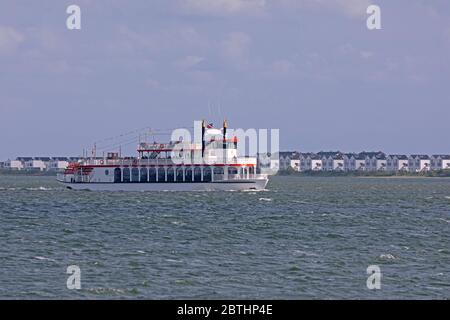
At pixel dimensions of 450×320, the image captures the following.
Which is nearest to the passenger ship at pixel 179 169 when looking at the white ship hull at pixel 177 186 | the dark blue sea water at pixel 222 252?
the white ship hull at pixel 177 186

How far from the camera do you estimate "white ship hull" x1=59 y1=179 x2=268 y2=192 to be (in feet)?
351

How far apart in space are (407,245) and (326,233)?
7.58m

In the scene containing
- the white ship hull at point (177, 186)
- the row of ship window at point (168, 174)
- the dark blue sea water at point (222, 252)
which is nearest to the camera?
the dark blue sea water at point (222, 252)

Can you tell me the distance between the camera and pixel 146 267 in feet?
120

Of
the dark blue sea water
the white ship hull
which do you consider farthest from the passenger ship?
the dark blue sea water

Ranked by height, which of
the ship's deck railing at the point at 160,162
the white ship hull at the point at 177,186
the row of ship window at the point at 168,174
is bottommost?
Result: the white ship hull at the point at 177,186

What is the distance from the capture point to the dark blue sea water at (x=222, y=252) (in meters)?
31.5

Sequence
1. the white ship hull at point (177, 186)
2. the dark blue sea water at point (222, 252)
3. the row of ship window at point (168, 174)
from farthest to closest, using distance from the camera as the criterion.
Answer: the row of ship window at point (168, 174) < the white ship hull at point (177, 186) < the dark blue sea water at point (222, 252)

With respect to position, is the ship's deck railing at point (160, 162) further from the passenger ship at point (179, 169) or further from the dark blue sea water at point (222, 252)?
the dark blue sea water at point (222, 252)

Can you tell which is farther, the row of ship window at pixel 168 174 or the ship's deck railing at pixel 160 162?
the row of ship window at pixel 168 174

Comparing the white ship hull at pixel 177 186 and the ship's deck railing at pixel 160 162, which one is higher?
the ship's deck railing at pixel 160 162

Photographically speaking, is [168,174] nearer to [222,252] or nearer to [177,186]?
[177,186]
